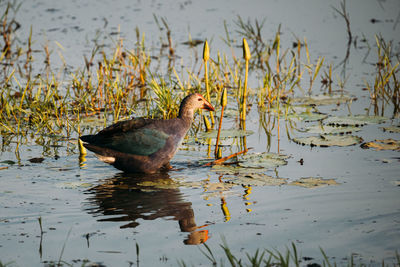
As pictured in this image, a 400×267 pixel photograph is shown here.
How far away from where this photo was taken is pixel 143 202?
17.7 ft

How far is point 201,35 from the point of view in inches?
511

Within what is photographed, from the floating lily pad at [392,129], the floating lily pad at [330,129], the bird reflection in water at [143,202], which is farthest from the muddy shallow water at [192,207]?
the floating lily pad at [330,129]

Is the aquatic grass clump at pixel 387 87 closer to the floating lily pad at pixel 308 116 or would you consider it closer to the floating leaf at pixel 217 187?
the floating lily pad at pixel 308 116

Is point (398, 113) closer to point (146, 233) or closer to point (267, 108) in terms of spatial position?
point (267, 108)

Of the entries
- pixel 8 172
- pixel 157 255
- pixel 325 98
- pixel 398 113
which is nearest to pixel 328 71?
pixel 325 98

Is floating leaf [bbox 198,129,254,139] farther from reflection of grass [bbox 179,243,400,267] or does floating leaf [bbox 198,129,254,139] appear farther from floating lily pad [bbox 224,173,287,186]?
reflection of grass [bbox 179,243,400,267]

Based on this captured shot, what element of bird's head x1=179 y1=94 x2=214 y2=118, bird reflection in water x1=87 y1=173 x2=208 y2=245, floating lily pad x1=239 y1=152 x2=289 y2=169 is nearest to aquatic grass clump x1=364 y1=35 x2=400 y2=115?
floating lily pad x1=239 y1=152 x2=289 y2=169

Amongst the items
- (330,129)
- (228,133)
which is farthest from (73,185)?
(330,129)

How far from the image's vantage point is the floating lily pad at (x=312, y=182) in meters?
5.59

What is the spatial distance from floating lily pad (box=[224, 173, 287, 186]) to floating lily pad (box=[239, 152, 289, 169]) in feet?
1.00

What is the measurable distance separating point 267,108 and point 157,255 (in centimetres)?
488

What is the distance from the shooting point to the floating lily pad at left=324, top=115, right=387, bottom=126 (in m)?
7.66

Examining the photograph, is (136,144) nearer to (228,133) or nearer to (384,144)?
(228,133)

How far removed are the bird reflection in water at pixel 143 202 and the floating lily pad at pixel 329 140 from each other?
71.9 inches
